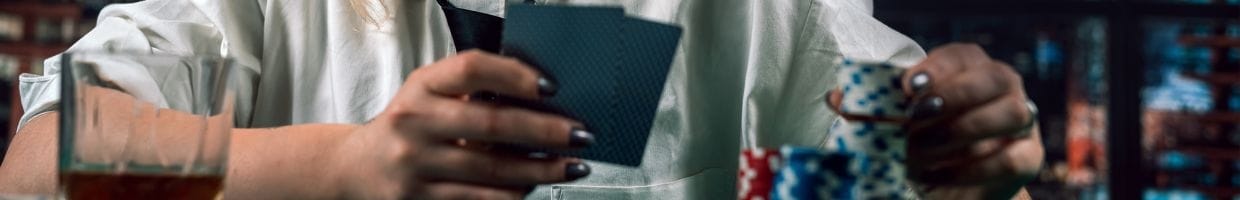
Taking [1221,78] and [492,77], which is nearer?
[492,77]

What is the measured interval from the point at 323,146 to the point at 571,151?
0.26 meters

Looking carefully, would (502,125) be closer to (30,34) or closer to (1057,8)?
(30,34)

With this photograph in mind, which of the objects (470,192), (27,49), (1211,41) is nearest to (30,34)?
(27,49)

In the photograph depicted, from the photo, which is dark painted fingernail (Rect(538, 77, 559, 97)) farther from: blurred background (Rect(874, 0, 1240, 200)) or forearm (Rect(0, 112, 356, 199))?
blurred background (Rect(874, 0, 1240, 200))

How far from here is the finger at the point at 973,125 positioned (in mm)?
977

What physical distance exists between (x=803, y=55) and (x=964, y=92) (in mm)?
943

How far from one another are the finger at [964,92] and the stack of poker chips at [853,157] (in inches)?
0.8

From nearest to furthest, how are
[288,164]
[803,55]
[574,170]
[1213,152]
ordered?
[574,170]
[288,164]
[803,55]
[1213,152]

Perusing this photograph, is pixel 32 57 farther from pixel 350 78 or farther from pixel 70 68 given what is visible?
pixel 70 68

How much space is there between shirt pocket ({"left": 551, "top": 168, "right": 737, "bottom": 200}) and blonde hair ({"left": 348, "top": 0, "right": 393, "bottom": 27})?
1.17 ft

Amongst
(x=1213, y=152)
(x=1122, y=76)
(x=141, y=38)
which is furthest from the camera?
(x=1213, y=152)

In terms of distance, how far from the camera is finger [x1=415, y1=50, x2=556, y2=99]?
952 millimetres

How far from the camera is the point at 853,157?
90 cm

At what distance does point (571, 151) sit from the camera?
102 cm
